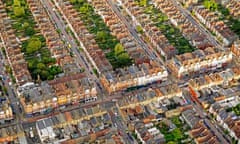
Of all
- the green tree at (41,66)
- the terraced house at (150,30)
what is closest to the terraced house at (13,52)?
the green tree at (41,66)

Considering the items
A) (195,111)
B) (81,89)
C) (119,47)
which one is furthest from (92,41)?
(195,111)

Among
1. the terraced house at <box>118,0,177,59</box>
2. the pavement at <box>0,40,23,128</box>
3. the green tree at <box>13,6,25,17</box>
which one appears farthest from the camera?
the green tree at <box>13,6,25,17</box>

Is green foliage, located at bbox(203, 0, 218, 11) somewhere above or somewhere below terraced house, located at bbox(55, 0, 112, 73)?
above

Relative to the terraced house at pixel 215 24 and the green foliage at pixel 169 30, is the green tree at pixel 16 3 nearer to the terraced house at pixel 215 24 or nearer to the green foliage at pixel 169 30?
the green foliage at pixel 169 30

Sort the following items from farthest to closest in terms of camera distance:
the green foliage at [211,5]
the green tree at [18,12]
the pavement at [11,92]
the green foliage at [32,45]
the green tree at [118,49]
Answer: the green foliage at [211,5], the green tree at [18,12], the green tree at [118,49], the green foliage at [32,45], the pavement at [11,92]

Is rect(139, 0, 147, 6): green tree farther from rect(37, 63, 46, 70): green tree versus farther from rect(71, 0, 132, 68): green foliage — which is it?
rect(37, 63, 46, 70): green tree

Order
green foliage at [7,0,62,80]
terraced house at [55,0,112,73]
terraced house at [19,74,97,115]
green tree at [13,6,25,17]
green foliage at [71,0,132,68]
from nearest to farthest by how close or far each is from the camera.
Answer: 1. terraced house at [19,74,97,115]
2. green foliage at [7,0,62,80]
3. terraced house at [55,0,112,73]
4. green foliage at [71,0,132,68]
5. green tree at [13,6,25,17]

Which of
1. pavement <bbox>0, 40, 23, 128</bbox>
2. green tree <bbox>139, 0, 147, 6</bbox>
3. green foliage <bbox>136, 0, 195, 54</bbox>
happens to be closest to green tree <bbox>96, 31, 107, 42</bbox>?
green foliage <bbox>136, 0, 195, 54</bbox>

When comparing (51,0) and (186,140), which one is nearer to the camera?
(186,140)

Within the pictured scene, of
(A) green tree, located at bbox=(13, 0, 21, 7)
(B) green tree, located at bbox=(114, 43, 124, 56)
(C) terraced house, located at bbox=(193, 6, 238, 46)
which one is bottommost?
(B) green tree, located at bbox=(114, 43, 124, 56)

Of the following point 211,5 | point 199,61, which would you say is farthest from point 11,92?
point 211,5

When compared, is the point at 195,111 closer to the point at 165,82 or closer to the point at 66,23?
the point at 165,82
